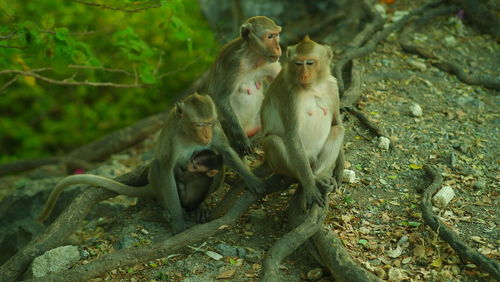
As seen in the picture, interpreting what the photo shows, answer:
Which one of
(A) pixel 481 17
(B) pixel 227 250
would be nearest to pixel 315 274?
(B) pixel 227 250

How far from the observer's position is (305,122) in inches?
186

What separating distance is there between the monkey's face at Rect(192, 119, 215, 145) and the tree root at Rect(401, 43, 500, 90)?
12.5 feet

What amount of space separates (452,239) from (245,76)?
98.6 inches

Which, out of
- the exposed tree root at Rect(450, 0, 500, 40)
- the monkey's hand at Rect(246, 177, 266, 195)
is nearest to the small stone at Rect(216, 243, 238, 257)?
the monkey's hand at Rect(246, 177, 266, 195)

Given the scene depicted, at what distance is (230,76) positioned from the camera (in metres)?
5.81

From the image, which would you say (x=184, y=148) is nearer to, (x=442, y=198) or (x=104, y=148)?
(x=442, y=198)

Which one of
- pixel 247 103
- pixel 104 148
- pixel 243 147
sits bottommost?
pixel 104 148

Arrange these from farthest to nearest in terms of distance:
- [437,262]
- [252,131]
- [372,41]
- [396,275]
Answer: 1. [372,41]
2. [252,131]
3. [437,262]
4. [396,275]

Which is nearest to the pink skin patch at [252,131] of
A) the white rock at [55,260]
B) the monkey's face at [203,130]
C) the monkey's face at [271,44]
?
the monkey's face at [271,44]

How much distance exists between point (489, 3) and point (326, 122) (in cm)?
489

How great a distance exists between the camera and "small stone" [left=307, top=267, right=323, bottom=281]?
4.30 meters

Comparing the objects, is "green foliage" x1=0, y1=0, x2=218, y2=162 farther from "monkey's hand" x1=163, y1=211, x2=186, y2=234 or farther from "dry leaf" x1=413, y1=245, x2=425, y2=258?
"dry leaf" x1=413, y1=245, x2=425, y2=258

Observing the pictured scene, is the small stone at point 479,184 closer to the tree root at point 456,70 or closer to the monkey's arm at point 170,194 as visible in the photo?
the tree root at point 456,70

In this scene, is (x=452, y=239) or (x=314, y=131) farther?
(x=314, y=131)
